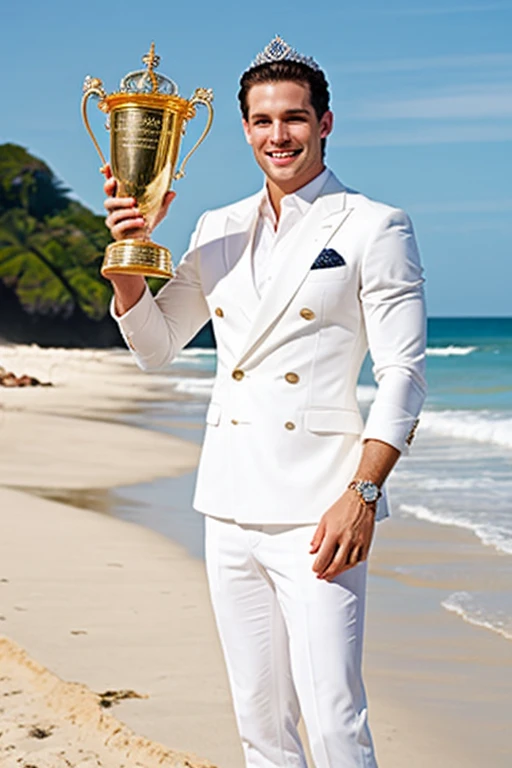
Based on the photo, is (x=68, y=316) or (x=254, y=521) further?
(x=68, y=316)

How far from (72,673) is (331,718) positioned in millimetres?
2543

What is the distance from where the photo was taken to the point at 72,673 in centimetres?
505

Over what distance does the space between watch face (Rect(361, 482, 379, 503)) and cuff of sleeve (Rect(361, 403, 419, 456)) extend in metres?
0.10

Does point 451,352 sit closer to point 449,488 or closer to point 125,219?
point 449,488

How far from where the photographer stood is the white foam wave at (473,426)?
52.9 ft

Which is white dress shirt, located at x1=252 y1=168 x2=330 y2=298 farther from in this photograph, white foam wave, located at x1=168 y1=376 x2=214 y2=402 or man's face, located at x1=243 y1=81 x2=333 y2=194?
white foam wave, located at x1=168 y1=376 x2=214 y2=402

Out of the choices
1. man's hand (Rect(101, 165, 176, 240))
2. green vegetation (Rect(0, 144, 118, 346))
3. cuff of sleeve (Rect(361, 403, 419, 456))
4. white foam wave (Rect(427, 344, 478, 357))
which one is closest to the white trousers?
cuff of sleeve (Rect(361, 403, 419, 456))

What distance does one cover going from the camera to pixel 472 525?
895cm

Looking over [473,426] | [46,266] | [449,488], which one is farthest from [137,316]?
[46,266]

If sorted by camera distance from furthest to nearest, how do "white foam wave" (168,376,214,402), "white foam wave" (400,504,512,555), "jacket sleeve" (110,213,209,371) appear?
"white foam wave" (168,376,214,402), "white foam wave" (400,504,512,555), "jacket sleeve" (110,213,209,371)

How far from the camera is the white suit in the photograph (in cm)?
270

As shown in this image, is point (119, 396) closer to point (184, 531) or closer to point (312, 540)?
point (184, 531)

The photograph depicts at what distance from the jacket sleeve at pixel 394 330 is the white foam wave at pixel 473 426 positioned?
41.8 ft

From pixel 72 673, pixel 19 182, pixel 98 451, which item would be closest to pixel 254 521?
pixel 72 673
